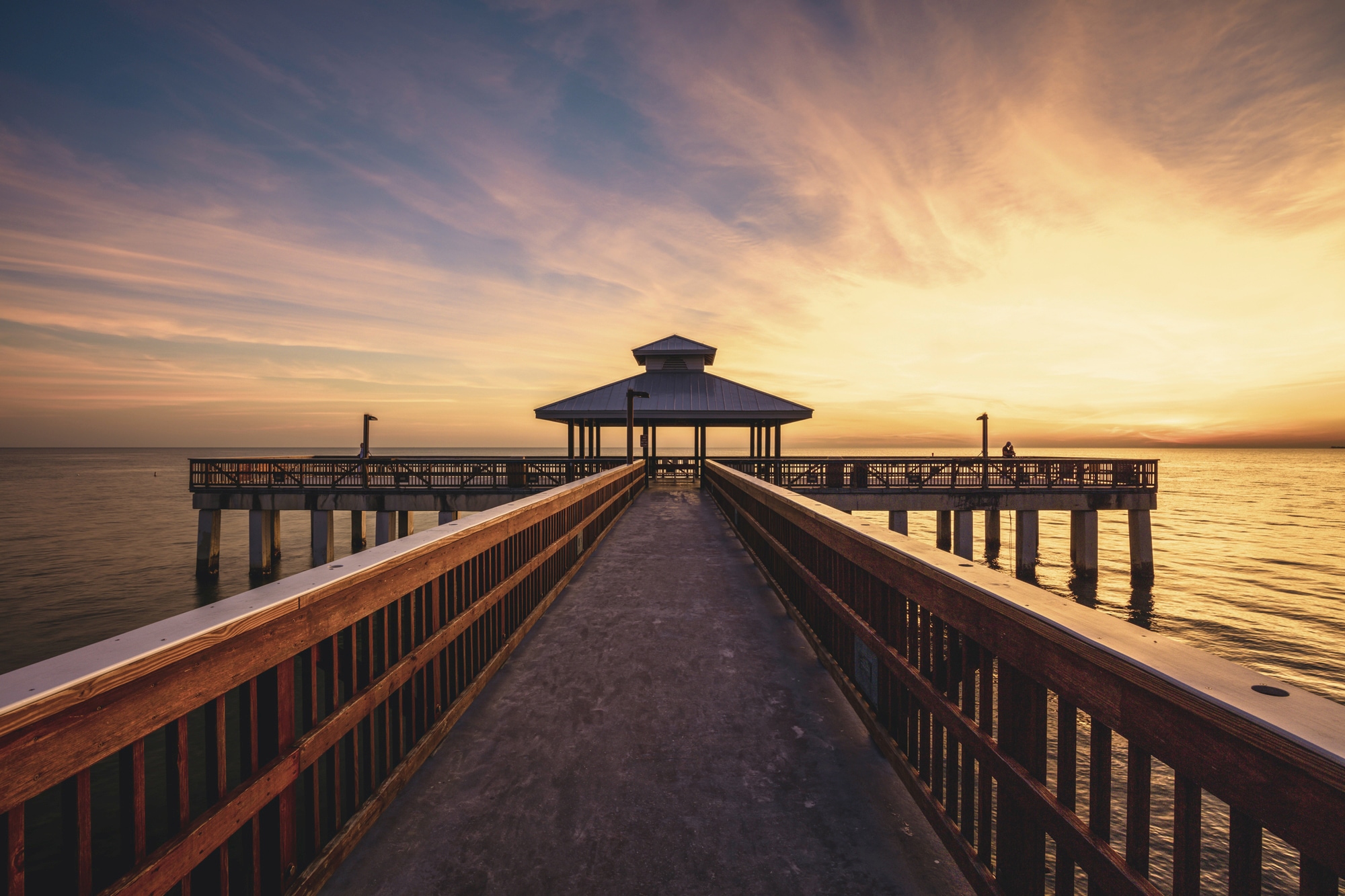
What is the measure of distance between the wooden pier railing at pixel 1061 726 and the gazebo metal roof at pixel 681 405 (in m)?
19.9

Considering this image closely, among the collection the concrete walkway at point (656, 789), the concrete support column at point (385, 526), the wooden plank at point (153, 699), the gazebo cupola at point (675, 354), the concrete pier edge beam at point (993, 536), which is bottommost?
the concrete pier edge beam at point (993, 536)

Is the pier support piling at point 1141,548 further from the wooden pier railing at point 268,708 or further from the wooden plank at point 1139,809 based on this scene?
the wooden pier railing at point 268,708

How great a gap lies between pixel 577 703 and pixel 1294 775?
11.1 ft

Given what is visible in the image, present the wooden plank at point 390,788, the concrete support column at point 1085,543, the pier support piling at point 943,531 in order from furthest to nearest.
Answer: the pier support piling at point 943,531 < the concrete support column at point 1085,543 < the wooden plank at point 390,788

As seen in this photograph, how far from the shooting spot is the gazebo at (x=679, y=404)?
77.8ft

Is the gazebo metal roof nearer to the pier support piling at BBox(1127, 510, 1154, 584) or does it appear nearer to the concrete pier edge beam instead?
the concrete pier edge beam

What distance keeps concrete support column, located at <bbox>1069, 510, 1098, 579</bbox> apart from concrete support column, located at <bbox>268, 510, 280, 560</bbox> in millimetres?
30973

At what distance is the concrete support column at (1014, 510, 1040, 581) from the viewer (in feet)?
73.5

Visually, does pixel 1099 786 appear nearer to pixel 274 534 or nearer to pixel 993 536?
pixel 274 534

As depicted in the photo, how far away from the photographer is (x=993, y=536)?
26.5 meters

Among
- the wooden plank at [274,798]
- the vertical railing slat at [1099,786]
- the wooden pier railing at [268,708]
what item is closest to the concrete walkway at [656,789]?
the wooden plank at [274,798]

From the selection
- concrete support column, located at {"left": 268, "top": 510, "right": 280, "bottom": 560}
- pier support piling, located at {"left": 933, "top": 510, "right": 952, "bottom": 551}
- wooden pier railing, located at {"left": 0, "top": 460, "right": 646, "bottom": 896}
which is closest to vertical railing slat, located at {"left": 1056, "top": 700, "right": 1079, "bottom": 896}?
wooden pier railing, located at {"left": 0, "top": 460, "right": 646, "bottom": 896}

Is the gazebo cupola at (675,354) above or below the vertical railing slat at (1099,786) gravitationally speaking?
above

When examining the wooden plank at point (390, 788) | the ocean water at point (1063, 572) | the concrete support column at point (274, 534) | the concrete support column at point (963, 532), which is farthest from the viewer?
the concrete support column at point (274, 534)
